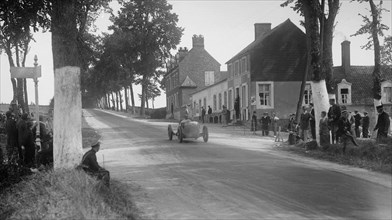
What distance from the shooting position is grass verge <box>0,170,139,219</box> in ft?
25.4

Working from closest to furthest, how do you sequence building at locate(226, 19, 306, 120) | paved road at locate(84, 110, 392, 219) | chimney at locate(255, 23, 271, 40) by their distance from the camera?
paved road at locate(84, 110, 392, 219)
building at locate(226, 19, 306, 120)
chimney at locate(255, 23, 271, 40)

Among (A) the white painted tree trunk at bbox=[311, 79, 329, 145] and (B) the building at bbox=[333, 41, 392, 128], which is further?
(B) the building at bbox=[333, 41, 392, 128]

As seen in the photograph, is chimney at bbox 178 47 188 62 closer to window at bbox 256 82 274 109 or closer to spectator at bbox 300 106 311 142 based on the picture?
window at bbox 256 82 274 109

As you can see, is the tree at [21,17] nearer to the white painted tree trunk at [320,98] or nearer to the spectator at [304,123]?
the white painted tree trunk at [320,98]

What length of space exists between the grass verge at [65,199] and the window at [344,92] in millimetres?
42950

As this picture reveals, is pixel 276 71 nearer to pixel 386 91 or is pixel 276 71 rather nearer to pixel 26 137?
pixel 386 91

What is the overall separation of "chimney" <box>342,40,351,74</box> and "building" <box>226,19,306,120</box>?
26.6 ft

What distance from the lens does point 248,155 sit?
17.3 metres

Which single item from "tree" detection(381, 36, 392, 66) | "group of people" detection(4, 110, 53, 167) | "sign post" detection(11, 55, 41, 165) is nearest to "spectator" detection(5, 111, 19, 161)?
"group of people" detection(4, 110, 53, 167)

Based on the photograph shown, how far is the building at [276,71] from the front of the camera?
149 ft

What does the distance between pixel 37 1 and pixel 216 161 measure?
23.3 ft

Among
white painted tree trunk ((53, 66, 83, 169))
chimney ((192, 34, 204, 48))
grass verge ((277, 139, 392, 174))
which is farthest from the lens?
chimney ((192, 34, 204, 48))

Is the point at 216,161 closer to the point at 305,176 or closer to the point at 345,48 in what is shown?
the point at 305,176

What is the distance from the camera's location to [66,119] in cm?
1081
